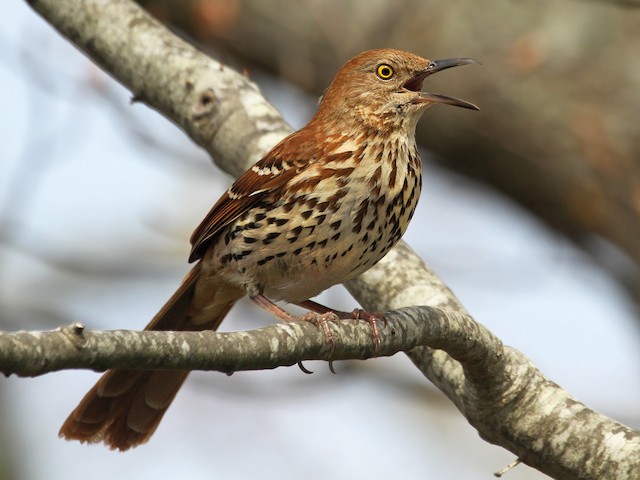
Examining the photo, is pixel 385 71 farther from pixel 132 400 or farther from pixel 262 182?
pixel 132 400

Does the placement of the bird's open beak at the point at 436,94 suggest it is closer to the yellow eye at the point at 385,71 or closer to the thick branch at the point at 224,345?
the yellow eye at the point at 385,71

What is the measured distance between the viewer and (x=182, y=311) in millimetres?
4906

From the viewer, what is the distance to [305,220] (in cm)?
420

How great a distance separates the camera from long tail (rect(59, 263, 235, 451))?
173 inches

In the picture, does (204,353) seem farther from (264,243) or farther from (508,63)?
(508,63)

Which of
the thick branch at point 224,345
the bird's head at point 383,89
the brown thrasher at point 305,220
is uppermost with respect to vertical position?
the bird's head at point 383,89

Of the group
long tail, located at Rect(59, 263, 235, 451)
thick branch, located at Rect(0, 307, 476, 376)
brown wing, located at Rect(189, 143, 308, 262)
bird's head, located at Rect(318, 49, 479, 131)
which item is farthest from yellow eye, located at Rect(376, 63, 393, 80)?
thick branch, located at Rect(0, 307, 476, 376)

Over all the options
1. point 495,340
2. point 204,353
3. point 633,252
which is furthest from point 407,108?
point 633,252

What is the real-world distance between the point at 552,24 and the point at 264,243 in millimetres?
5213

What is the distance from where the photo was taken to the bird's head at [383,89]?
4.66 metres

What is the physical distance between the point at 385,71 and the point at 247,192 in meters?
0.85

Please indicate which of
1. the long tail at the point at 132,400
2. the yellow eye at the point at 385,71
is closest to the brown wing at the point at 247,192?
the long tail at the point at 132,400

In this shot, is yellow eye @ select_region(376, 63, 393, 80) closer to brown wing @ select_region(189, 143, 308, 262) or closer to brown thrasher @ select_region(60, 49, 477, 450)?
brown thrasher @ select_region(60, 49, 477, 450)

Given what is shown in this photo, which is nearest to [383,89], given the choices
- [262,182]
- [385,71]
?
[385,71]
